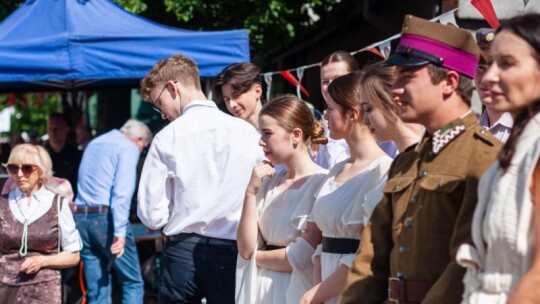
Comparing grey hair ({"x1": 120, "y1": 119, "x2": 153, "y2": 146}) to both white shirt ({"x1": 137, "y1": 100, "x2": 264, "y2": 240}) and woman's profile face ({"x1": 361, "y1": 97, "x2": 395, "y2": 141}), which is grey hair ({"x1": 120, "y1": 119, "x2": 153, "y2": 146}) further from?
woman's profile face ({"x1": 361, "y1": 97, "x2": 395, "y2": 141})

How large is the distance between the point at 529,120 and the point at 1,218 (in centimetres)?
470

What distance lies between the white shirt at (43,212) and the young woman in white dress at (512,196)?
4.41 m

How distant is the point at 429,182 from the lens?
2.93 metres

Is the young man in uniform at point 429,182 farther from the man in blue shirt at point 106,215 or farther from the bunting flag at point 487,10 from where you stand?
the man in blue shirt at point 106,215

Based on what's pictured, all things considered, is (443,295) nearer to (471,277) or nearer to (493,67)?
(471,277)

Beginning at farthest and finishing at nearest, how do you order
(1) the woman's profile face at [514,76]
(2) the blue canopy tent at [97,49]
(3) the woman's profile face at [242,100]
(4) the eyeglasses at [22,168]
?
1. (2) the blue canopy tent at [97,49]
2. (4) the eyeglasses at [22,168]
3. (3) the woman's profile face at [242,100]
4. (1) the woman's profile face at [514,76]

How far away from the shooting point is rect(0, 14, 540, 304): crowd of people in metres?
2.64

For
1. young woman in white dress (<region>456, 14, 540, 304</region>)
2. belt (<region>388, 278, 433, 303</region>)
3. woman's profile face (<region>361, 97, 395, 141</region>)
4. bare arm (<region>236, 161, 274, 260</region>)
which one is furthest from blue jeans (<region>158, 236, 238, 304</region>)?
young woman in white dress (<region>456, 14, 540, 304</region>)

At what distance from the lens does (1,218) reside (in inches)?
258

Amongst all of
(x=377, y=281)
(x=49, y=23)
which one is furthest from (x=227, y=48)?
(x=377, y=281)

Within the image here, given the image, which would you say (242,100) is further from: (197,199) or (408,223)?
(408,223)

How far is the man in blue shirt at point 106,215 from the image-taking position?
837cm

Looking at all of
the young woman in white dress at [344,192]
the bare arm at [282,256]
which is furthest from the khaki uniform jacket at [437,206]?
the bare arm at [282,256]

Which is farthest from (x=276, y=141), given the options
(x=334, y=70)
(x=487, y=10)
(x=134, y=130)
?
(x=134, y=130)
